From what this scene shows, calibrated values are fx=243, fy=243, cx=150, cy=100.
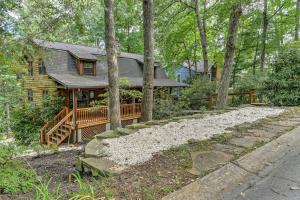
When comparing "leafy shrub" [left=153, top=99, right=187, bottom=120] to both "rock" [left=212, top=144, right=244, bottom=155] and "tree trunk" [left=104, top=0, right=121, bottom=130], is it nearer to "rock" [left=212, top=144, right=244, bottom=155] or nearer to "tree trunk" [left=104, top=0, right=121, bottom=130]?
"tree trunk" [left=104, top=0, right=121, bottom=130]

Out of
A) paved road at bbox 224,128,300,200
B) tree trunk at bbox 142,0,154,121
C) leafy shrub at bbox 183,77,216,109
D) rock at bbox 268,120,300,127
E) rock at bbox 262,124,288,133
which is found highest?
tree trunk at bbox 142,0,154,121

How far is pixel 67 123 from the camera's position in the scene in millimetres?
12875

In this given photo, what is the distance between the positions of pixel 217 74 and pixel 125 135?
1181 inches

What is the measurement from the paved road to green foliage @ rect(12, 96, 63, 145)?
12.9 meters

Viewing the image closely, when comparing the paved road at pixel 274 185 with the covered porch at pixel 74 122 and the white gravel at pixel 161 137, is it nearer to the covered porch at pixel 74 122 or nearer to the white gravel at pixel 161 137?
the white gravel at pixel 161 137

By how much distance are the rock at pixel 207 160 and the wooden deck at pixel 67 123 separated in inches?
388

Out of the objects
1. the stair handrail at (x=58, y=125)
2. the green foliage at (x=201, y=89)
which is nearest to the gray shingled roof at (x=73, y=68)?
the stair handrail at (x=58, y=125)

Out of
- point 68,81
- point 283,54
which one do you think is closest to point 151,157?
point 283,54

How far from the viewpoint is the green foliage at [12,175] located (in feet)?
9.63

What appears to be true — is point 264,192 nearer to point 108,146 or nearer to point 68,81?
point 108,146

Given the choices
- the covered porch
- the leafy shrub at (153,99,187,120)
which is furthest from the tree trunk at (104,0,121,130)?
the leafy shrub at (153,99,187,120)

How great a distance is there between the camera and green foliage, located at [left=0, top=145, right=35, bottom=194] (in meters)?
2.93

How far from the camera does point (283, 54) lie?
996 centimetres

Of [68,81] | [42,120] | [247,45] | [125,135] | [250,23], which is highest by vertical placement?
[250,23]
